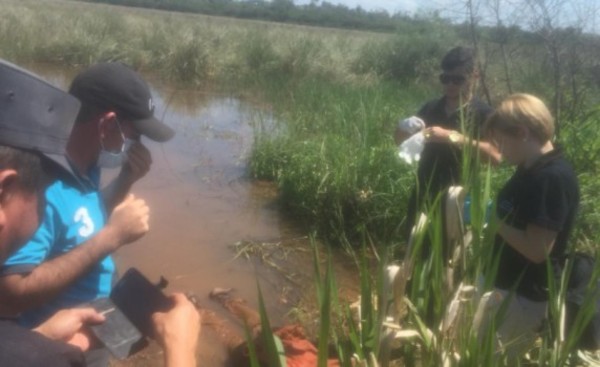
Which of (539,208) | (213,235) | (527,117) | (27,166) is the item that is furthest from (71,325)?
(213,235)

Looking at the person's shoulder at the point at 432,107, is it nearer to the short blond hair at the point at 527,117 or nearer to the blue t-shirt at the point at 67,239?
the short blond hair at the point at 527,117

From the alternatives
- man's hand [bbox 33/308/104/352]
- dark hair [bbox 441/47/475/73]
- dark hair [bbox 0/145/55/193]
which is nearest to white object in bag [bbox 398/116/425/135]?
dark hair [bbox 441/47/475/73]

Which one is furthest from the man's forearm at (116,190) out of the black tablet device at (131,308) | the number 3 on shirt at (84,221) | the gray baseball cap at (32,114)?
the gray baseball cap at (32,114)

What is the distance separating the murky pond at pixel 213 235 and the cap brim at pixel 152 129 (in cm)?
113

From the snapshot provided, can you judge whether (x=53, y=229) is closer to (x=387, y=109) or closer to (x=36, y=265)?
(x=36, y=265)

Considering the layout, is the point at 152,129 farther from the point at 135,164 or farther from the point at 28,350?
the point at 28,350

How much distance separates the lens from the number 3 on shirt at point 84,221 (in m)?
1.65

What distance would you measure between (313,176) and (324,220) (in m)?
0.54

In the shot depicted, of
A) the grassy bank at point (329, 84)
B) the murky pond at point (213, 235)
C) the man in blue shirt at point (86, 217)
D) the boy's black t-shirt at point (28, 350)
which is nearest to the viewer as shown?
the boy's black t-shirt at point (28, 350)

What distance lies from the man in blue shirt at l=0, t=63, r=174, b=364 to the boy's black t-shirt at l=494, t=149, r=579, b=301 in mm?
1369

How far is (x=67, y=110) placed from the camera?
1266 millimetres

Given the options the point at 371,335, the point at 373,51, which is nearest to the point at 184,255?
the point at 371,335

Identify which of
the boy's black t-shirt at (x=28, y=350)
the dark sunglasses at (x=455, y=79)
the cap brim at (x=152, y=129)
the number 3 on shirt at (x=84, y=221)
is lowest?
the number 3 on shirt at (x=84, y=221)

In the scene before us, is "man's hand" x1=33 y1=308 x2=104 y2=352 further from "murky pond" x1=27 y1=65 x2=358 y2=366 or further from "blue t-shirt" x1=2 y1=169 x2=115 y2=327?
"murky pond" x1=27 y1=65 x2=358 y2=366
